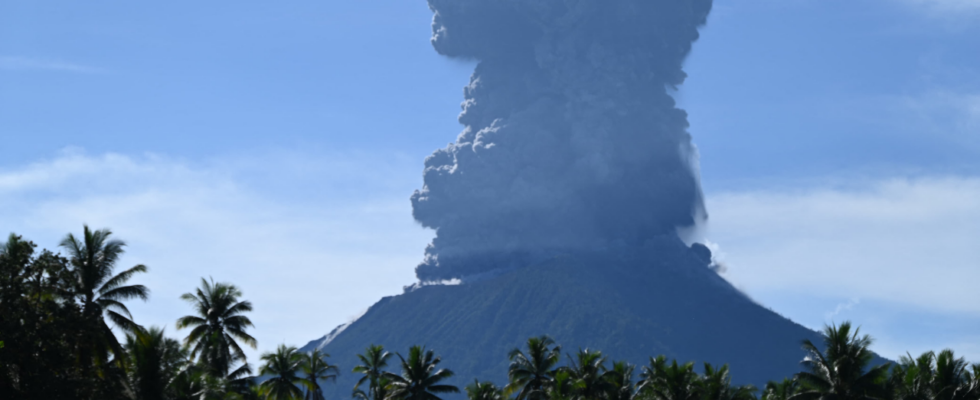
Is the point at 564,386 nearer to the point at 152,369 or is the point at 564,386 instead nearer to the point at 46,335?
the point at 152,369

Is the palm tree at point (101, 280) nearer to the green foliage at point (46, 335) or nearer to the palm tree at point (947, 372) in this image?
the green foliage at point (46, 335)

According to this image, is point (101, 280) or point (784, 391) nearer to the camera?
point (101, 280)

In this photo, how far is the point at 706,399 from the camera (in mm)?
58125

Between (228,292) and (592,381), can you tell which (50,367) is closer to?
(228,292)

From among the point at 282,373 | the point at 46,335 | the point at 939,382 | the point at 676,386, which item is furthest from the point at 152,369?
the point at 939,382

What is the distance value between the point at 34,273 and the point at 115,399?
659 centimetres

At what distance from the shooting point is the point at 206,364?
178 feet

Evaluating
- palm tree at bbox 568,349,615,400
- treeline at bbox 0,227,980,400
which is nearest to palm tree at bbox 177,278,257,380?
treeline at bbox 0,227,980,400

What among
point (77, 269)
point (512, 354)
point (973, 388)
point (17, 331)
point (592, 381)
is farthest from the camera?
point (512, 354)

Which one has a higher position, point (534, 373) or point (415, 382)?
point (534, 373)

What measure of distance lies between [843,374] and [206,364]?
3298 centimetres

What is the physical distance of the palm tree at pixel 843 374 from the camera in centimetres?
5178

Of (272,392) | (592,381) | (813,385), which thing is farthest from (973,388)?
(272,392)

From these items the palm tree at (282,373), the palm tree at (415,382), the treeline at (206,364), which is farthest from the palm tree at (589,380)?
the palm tree at (282,373)
